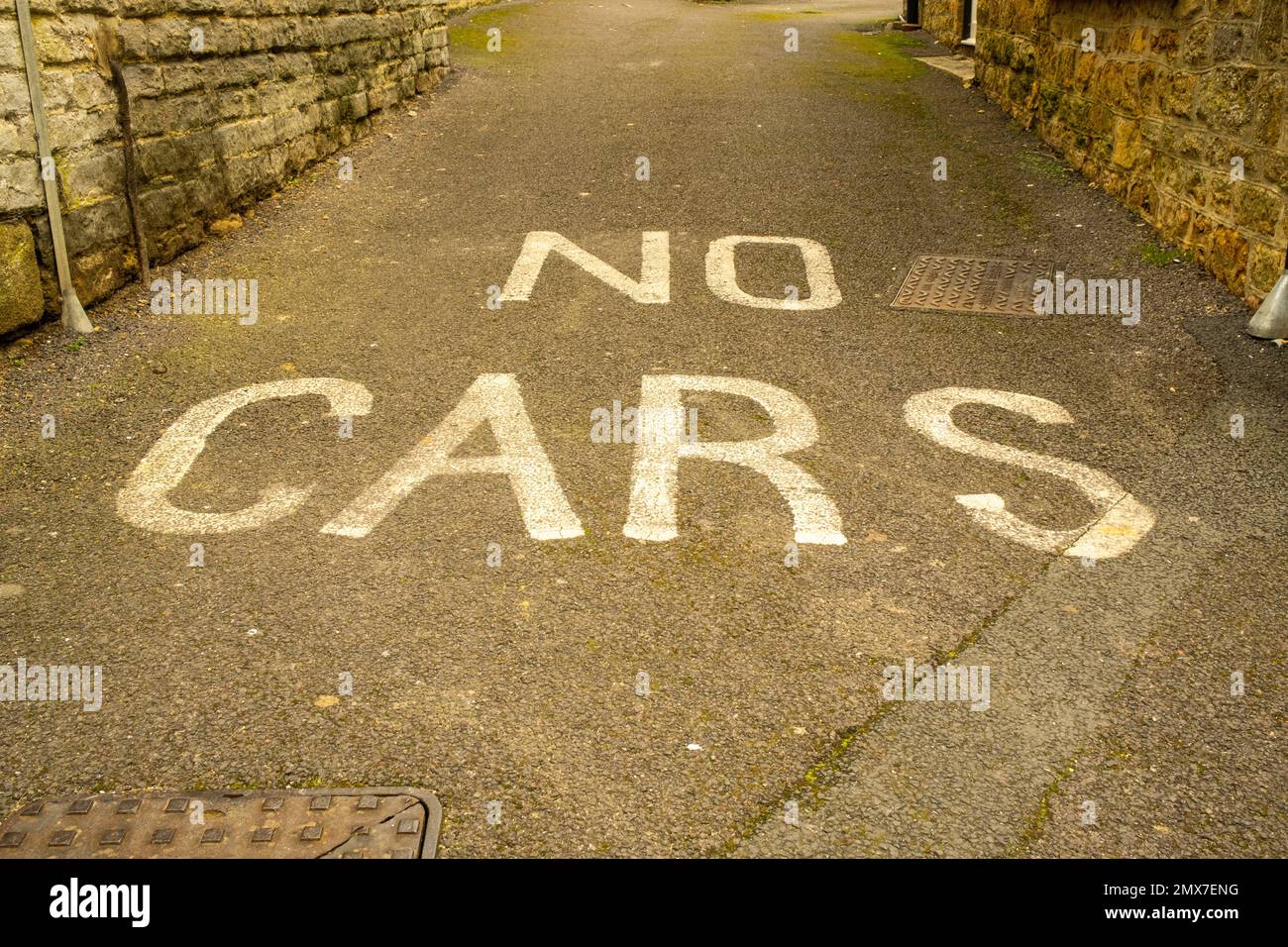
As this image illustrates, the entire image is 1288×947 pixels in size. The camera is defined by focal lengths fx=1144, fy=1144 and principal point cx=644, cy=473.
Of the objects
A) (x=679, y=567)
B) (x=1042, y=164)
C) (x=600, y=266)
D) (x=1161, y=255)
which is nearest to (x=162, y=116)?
(x=600, y=266)

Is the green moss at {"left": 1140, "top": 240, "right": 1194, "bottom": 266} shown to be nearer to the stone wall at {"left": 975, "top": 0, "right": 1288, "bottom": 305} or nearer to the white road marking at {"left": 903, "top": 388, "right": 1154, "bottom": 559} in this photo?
the stone wall at {"left": 975, "top": 0, "right": 1288, "bottom": 305}

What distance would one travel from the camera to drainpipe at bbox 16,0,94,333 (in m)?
6.43

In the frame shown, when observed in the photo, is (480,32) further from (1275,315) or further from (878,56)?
(1275,315)

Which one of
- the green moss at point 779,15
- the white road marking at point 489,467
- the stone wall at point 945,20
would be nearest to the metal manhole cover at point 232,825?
the white road marking at point 489,467

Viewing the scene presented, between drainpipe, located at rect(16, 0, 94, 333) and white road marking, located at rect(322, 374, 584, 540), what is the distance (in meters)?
2.62

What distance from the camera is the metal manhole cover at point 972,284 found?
7293mm

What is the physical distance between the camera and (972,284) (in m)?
7.62

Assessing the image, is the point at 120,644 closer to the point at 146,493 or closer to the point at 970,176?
the point at 146,493

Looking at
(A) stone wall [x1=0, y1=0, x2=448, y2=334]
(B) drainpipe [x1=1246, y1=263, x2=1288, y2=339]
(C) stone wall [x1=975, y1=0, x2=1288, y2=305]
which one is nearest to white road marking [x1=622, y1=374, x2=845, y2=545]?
(B) drainpipe [x1=1246, y1=263, x2=1288, y2=339]

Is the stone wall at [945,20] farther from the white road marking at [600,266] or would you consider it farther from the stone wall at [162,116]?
the white road marking at [600,266]

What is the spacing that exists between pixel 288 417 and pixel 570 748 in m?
3.11

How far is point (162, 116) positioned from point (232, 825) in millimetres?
6176

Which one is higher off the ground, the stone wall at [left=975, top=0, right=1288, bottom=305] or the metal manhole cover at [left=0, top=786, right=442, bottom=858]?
the stone wall at [left=975, top=0, right=1288, bottom=305]

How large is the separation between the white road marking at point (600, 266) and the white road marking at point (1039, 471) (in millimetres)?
2237
